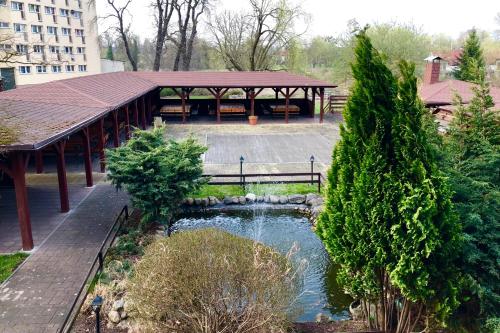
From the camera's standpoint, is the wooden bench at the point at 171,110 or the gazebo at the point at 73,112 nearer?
the gazebo at the point at 73,112

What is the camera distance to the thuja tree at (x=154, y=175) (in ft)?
33.1

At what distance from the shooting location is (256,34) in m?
36.6

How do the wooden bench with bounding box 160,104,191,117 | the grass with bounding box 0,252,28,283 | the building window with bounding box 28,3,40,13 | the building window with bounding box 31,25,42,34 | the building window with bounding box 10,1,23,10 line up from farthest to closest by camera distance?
the building window with bounding box 31,25,42,34 < the building window with bounding box 28,3,40,13 < the building window with bounding box 10,1,23,10 < the wooden bench with bounding box 160,104,191,117 < the grass with bounding box 0,252,28,283

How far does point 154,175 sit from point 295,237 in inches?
159

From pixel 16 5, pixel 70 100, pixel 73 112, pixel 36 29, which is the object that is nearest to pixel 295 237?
pixel 73 112

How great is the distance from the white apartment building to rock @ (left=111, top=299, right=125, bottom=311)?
29.9 m

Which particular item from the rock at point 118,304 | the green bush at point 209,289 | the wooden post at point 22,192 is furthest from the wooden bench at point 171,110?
the green bush at point 209,289

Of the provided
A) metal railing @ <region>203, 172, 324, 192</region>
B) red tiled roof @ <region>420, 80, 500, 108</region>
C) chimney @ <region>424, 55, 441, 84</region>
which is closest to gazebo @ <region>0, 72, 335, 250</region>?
metal railing @ <region>203, 172, 324, 192</region>

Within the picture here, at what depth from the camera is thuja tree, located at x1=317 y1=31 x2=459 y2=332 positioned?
5418 mm

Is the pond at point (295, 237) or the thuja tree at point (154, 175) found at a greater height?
the thuja tree at point (154, 175)

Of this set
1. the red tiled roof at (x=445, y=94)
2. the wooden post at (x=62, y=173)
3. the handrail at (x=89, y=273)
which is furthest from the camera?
the red tiled roof at (x=445, y=94)

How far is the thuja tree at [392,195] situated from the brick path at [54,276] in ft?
16.1

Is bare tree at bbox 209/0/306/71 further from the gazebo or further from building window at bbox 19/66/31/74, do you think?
building window at bbox 19/66/31/74

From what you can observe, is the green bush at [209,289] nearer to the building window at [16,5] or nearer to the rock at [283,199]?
the rock at [283,199]
